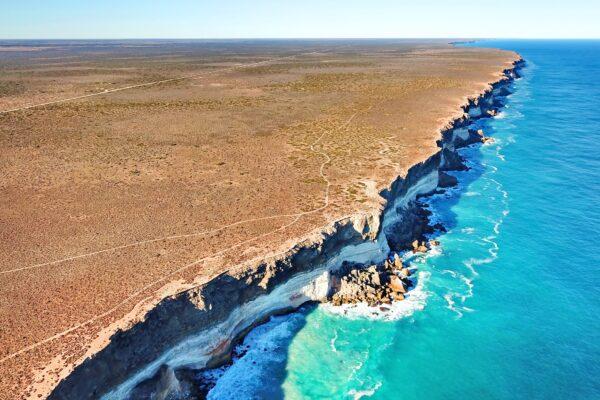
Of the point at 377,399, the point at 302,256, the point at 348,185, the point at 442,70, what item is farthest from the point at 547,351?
the point at 442,70

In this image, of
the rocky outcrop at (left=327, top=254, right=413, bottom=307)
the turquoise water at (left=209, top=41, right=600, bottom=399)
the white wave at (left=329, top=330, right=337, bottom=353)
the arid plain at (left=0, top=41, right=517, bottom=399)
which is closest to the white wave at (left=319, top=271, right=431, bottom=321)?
the turquoise water at (left=209, top=41, right=600, bottom=399)

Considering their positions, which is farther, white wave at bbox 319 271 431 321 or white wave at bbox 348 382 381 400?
white wave at bbox 319 271 431 321

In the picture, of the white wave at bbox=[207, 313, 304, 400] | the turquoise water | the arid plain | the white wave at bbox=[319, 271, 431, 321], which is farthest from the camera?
the white wave at bbox=[319, 271, 431, 321]

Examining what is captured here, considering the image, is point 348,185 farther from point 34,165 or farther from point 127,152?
point 34,165

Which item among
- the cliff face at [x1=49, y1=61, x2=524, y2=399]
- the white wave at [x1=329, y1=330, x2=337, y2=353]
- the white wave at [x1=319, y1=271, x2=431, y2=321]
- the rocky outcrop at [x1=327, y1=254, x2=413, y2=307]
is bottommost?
the white wave at [x1=329, y1=330, x2=337, y2=353]

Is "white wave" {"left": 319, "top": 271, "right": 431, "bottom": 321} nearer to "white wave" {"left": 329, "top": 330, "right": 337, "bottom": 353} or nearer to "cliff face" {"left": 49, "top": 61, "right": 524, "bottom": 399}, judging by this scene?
"cliff face" {"left": 49, "top": 61, "right": 524, "bottom": 399}

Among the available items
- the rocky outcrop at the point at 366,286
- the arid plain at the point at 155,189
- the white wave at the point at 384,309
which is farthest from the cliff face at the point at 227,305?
the white wave at the point at 384,309
